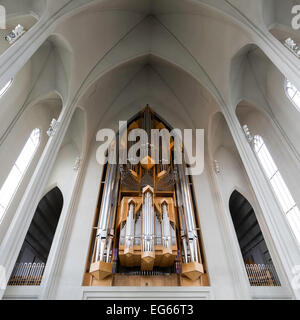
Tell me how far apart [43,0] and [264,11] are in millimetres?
5995

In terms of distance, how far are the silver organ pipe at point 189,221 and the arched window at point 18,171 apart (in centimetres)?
533

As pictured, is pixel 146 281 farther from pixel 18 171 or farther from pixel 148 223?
pixel 18 171

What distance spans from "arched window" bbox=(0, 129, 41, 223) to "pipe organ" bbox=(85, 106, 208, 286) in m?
2.72

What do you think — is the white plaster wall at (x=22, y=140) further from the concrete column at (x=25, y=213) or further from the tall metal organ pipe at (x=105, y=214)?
the tall metal organ pipe at (x=105, y=214)

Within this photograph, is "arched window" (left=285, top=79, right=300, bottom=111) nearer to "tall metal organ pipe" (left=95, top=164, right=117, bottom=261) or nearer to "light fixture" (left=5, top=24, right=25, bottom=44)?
"tall metal organ pipe" (left=95, top=164, right=117, bottom=261)

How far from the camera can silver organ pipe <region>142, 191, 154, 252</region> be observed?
6.05 metres

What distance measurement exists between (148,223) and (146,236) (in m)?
0.47

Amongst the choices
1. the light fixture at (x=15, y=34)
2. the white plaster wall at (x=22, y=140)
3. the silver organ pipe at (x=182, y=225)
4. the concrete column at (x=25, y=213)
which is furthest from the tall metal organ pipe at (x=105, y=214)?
the light fixture at (x=15, y=34)

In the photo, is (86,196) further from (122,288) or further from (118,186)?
(122,288)

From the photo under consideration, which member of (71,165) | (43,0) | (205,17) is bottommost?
(71,165)

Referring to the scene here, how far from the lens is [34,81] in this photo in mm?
7938

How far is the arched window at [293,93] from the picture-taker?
7.07 meters
